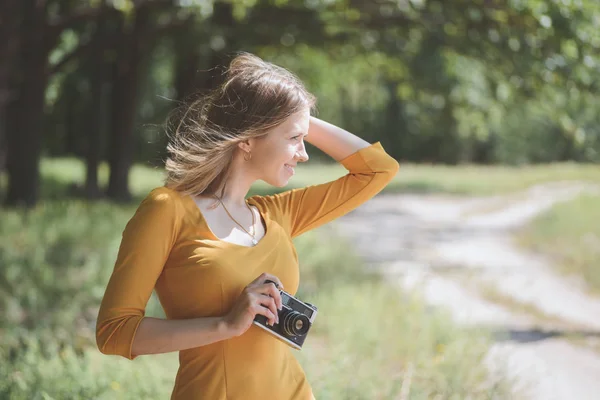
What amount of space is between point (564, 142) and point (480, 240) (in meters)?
22.2

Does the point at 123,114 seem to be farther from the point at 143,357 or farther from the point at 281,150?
the point at 281,150

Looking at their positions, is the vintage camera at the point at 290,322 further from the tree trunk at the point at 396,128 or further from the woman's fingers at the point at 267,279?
the tree trunk at the point at 396,128

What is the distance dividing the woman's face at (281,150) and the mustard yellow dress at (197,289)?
0.65 feet

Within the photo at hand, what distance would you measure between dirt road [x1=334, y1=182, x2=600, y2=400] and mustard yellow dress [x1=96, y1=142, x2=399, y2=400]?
3.44 meters

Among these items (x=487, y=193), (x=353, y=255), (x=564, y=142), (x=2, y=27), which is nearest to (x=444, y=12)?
(x=353, y=255)

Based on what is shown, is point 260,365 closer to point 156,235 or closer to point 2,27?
point 156,235

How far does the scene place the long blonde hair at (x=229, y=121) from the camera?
8.30ft

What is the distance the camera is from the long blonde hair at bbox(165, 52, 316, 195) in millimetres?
2529

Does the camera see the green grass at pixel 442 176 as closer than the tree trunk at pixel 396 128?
Yes

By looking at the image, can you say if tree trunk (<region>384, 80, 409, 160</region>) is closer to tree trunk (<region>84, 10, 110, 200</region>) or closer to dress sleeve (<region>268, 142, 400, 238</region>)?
tree trunk (<region>84, 10, 110, 200</region>)

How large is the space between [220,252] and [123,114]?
47.7 feet

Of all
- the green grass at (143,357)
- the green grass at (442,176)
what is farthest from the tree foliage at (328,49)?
the green grass at (442,176)

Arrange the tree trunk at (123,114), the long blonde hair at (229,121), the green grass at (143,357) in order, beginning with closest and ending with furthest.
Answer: the long blonde hair at (229,121) < the green grass at (143,357) < the tree trunk at (123,114)

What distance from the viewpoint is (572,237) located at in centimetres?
1575
